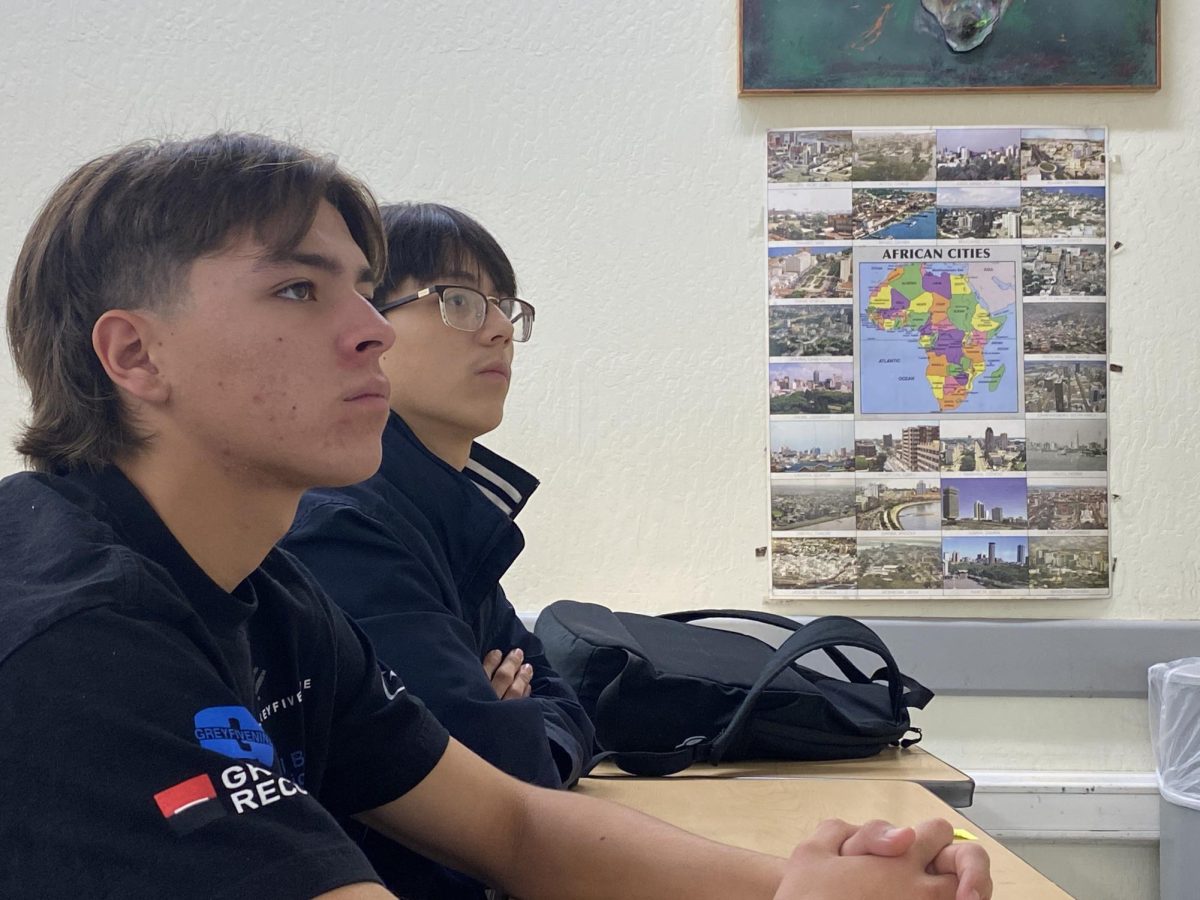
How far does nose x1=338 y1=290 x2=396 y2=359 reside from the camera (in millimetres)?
801

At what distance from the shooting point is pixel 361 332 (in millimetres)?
811

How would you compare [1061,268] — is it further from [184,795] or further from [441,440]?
[184,795]

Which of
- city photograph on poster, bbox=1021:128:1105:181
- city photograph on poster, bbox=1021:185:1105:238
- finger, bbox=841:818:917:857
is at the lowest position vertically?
finger, bbox=841:818:917:857

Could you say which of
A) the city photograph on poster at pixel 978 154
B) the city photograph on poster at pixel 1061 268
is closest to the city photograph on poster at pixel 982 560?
the city photograph on poster at pixel 1061 268

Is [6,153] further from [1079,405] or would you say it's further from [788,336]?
[1079,405]

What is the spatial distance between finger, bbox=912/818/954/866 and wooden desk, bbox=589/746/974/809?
1.85 ft

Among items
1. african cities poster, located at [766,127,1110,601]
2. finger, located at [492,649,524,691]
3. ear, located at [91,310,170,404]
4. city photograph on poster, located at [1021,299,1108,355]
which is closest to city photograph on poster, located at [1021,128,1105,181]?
african cities poster, located at [766,127,1110,601]

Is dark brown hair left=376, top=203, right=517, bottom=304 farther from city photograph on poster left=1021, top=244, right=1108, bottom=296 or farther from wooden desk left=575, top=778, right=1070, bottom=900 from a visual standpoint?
city photograph on poster left=1021, top=244, right=1108, bottom=296

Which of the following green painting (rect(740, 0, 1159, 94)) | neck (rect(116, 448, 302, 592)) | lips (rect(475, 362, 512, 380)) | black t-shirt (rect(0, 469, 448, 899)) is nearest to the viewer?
black t-shirt (rect(0, 469, 448, 899))

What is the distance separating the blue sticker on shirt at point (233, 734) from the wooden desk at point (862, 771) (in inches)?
35.7

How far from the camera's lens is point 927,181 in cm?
220

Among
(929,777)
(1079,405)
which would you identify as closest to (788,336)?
(1079,405)

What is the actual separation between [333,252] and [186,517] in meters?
0.22

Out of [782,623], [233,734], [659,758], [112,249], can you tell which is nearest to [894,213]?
[782,623]
